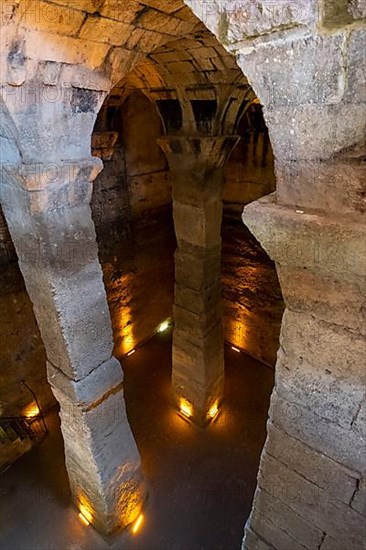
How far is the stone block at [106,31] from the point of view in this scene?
2.26 meters

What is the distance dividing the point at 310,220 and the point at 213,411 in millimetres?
6072

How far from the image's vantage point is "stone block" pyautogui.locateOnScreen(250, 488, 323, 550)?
1770 mm

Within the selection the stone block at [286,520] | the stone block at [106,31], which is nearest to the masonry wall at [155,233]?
the stone block at [106,31]

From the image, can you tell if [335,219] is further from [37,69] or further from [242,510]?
[242,510]

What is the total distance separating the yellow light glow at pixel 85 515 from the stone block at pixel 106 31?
217 inches

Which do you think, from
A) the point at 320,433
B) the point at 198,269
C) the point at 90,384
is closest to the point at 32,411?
the point at 90,384

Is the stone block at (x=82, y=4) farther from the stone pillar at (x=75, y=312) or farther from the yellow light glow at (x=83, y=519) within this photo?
the yellow light glow at (x=83, y=519)

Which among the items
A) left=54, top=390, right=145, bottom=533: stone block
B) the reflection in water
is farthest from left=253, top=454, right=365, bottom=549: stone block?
the reflection in water

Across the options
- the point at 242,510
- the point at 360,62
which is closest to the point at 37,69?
the point at 360,62

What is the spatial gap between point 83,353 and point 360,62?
3078 millimetres

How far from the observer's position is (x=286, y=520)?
73.2 inches

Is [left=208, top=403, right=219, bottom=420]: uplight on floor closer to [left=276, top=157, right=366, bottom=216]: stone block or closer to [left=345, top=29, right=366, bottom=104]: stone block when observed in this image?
[left=276, top=157, right=366, bottom=216]: stone block

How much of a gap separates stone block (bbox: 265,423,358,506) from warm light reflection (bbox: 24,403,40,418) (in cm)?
574

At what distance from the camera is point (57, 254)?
286 cm
